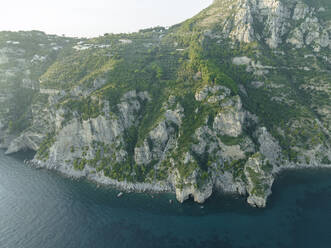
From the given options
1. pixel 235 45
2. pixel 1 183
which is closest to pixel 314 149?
pixel 235 45

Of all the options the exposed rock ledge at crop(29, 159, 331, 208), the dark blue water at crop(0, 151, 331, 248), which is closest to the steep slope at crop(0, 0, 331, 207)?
the exposed rock ledge at crop(29, 159, 331, 208)

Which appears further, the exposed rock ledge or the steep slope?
the steep slope

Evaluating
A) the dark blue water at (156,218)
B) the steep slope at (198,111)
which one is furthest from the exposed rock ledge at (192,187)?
the dark blue water at (156,218)

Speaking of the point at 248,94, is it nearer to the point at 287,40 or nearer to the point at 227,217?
the point at 287,40

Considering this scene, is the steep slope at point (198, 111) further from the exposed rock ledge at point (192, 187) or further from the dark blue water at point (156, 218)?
the dark blue water at point (156, 218)

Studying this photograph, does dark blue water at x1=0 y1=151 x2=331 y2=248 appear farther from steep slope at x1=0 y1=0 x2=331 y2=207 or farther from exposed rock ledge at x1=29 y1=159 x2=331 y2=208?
steep slope at x1=0 y1=0 x2=331 y2=207
